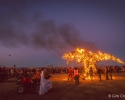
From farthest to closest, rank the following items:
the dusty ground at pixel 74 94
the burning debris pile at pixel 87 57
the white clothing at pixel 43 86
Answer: the burning debris pile at pixel 87 57 → the white clothing at pixel 43 86 → the dusty ground at pixel 74 94

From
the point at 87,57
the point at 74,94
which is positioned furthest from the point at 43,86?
the point at 87,57

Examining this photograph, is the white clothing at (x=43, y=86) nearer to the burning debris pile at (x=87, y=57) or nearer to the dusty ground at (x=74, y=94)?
the dusty ground at (x=74, y=94)

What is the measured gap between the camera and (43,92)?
1316cm

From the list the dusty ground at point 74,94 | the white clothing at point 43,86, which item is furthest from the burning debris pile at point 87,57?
the white clothing at point 43,86

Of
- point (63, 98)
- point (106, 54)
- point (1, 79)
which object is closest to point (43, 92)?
point (63, 98)

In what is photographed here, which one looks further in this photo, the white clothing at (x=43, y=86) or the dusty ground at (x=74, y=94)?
the white clothing at (x=43, y=86)

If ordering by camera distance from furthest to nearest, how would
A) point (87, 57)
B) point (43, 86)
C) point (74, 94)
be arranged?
point (87, 57)
point (43, 86)
point (74, 94)

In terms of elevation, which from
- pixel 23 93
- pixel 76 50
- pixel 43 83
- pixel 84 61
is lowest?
pixel 23 93

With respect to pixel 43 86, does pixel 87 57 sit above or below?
above

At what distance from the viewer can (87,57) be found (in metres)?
27.4

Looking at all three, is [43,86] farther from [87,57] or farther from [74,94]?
[87,57]

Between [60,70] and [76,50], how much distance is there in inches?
970

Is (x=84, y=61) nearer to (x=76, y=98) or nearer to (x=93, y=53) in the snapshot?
(x=93, y=53)

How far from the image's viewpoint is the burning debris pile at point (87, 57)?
27344 millimetres
